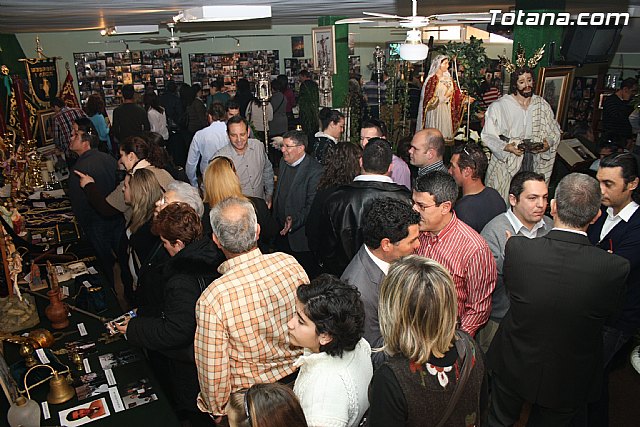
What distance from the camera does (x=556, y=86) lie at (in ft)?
18.0

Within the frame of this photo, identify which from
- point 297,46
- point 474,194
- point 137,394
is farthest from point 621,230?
point 297,46

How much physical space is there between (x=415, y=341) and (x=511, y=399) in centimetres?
125

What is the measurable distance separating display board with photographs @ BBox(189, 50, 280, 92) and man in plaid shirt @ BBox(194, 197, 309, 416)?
11552mm

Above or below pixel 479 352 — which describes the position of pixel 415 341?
above

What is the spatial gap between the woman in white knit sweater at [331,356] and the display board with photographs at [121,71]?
38.1ft

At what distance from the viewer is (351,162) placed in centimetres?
392

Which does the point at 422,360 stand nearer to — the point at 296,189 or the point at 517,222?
the point at 517,222

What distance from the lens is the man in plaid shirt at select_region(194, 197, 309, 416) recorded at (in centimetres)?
217

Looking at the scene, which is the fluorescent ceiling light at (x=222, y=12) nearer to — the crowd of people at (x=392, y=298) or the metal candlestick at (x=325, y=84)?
the crowd of people at (x=392, y=298)

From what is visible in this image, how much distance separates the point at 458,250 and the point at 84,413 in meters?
1.89

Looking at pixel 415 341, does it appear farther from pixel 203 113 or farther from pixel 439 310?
pixel 203 113

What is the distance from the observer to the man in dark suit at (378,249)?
2318 millimetres

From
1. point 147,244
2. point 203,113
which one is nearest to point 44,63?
point 203,113

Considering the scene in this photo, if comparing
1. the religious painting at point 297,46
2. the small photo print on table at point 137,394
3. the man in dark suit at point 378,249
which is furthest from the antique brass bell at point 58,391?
the religious painting at point 297,46
